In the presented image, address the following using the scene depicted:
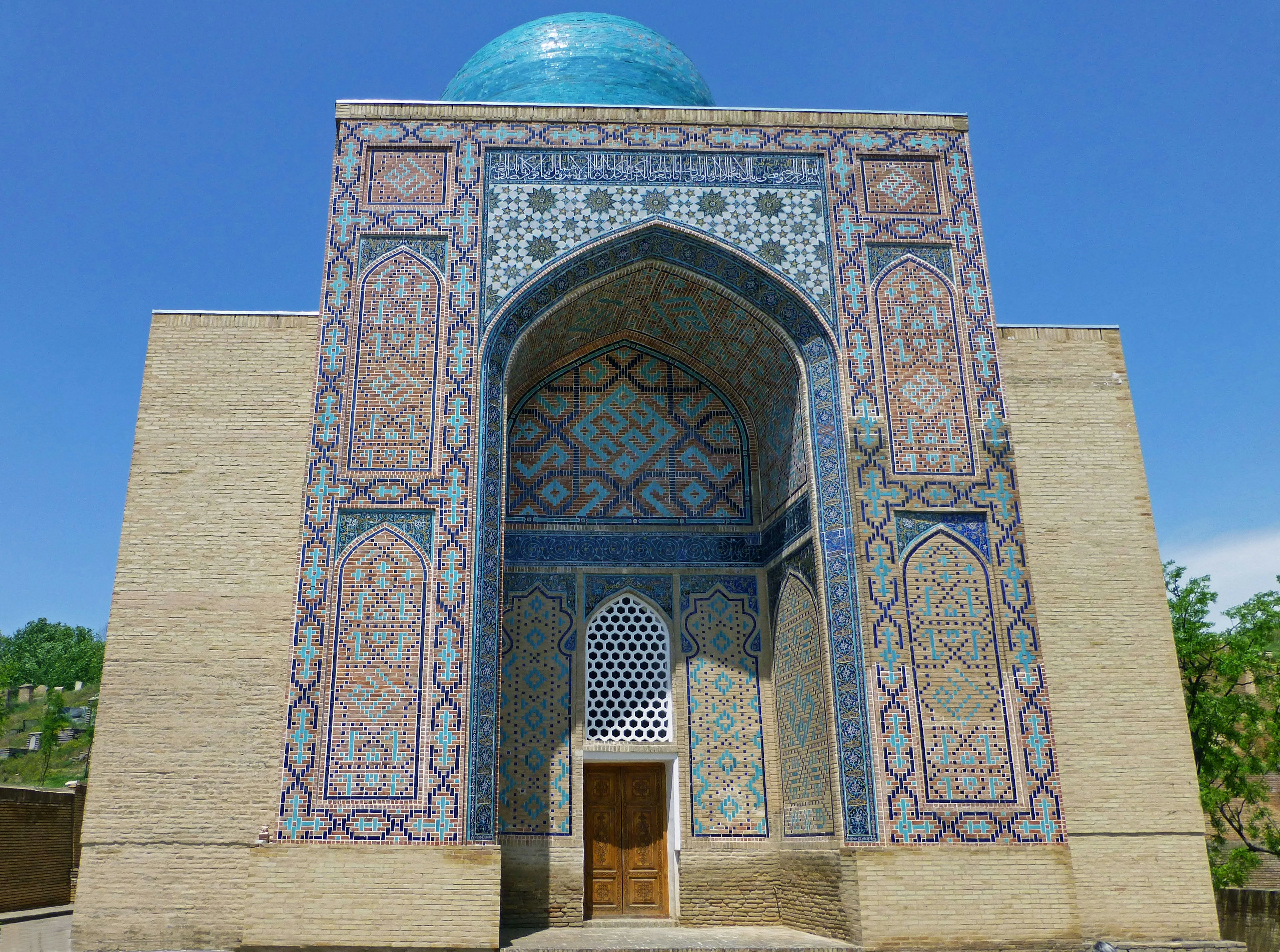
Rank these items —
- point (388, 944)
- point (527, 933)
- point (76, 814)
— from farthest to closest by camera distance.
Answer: point (76, 814) → point (527, 933) → point (388, 944)

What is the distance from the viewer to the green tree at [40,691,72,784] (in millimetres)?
26516

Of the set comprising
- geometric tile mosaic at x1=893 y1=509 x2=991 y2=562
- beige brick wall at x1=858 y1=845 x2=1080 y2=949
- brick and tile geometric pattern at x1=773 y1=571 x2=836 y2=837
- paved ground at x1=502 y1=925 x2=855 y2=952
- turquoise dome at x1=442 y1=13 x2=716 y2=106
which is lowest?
paved ground at x1=502 y1=925 x2=855 y2=952

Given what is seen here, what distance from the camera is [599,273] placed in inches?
286

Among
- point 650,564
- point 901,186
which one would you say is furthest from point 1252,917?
point 901,186

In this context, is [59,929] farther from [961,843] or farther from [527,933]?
[961,843]

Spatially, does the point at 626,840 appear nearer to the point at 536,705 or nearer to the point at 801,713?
the point at 536,705

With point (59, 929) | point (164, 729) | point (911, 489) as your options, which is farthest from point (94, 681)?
point (911, 489)

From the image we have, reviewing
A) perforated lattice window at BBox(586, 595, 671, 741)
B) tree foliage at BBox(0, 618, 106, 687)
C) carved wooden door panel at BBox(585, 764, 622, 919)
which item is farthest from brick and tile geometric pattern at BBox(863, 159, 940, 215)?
tree foliage at BBox(0, 618, 106, 687)

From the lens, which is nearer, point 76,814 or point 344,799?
point 344,799

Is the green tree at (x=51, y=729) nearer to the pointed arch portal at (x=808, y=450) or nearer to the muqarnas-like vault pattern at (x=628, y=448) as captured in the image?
the muqarnas-like vault pattern at (x=628, y=448)

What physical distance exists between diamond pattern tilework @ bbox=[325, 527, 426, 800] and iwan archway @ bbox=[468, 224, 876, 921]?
16.1 inches

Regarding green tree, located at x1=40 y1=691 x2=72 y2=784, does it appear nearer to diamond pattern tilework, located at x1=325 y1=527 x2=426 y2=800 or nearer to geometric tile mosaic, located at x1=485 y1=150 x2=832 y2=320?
diamond pattern tilework, located at x1=325 y1=527 x2=426 y2=800

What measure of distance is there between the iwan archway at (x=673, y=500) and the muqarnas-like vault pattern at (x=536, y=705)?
1cm

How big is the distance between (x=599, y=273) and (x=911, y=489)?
241 cm
